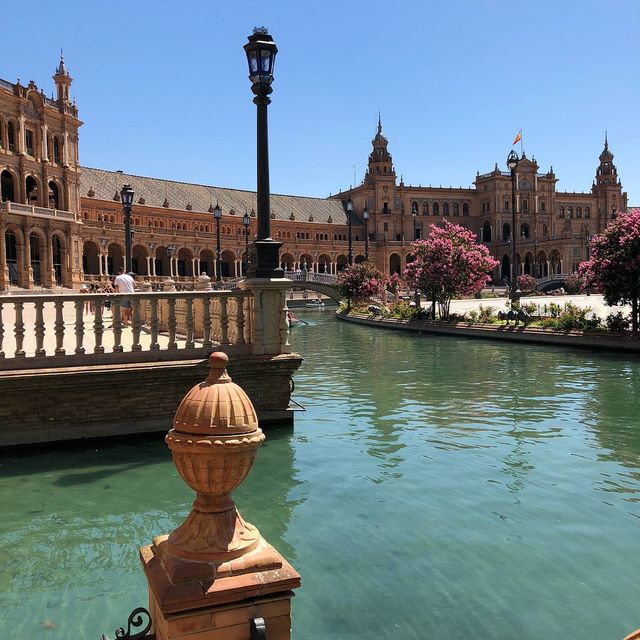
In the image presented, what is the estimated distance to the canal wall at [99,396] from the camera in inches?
369

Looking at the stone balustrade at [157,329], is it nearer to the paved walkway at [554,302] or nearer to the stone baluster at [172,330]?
the stone baluster at [172,330]

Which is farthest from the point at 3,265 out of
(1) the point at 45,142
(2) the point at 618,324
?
(2) the point at 618,324

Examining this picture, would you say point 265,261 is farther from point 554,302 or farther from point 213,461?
point 554,302

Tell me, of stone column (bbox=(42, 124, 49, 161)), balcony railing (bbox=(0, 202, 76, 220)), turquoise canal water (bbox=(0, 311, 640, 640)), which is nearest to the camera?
turquoise canal water (bbox=(0, 311, 640, 640))

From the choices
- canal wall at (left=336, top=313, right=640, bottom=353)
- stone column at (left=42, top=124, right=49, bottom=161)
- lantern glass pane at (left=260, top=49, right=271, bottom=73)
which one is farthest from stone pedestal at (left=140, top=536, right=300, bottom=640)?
stone column at (left=42, top=124, right=49, bottom=161)

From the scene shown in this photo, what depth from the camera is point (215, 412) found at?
11.6 feet

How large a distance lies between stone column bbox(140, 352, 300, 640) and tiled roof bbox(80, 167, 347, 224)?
3217 inches

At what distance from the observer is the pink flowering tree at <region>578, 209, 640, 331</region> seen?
2278cm

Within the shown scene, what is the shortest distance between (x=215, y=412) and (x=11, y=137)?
2242 inches

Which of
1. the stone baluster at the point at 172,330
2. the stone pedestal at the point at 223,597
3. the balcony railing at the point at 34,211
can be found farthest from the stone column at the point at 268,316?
the balcony railing at the point at 34,211

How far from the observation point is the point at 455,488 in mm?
8094

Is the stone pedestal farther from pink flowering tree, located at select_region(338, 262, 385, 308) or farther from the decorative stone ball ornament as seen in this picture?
pink flowering tree, located at select_region(338, 262, 385, 308)

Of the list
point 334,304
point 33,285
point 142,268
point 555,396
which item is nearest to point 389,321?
point 555,396

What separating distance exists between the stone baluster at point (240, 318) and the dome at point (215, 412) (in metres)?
7.28
